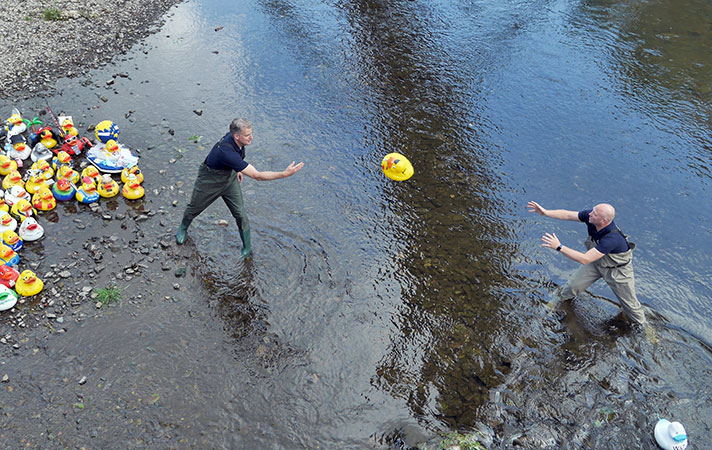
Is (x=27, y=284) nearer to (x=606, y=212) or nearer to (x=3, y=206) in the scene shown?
(x=3, y=206)

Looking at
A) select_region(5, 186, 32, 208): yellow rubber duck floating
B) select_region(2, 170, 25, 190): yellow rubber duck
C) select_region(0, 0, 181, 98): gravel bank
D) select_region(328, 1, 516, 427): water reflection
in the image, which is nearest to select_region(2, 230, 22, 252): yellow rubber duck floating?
select_region(5, 186, 32, 208): yellow rubber duck floating

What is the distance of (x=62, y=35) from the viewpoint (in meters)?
13.2

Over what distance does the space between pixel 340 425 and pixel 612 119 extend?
1001 centimetres

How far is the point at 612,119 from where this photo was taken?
12.0m

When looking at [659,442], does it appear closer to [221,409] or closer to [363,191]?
[221,409]

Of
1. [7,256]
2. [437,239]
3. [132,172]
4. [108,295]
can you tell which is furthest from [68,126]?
[437,239]

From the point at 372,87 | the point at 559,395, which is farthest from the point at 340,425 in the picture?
the point at 372,87

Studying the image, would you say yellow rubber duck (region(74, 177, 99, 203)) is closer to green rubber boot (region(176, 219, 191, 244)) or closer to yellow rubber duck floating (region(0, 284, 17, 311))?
green rubber boot (region(176, 219, 191, 244))

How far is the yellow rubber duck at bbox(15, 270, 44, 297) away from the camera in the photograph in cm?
720

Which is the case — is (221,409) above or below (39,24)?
below

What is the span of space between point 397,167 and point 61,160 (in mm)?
6175

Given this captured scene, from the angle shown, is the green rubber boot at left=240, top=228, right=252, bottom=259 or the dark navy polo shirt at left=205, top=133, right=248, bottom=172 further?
the green rubber boot at left=240, top=228, right=252, bottom=259

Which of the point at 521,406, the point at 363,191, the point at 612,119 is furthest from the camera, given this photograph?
the point at 612,119

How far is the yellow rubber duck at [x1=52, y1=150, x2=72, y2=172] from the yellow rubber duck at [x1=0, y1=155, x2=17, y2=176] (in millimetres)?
636
